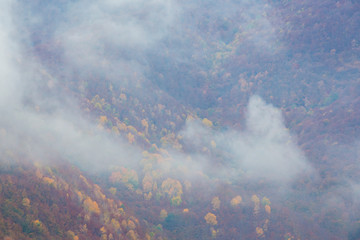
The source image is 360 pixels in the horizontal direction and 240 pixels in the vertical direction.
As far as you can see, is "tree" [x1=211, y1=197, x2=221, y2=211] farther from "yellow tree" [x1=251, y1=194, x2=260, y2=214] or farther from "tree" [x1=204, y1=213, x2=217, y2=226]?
"yellow tree" [x1=251, y1=194, x2=260, y2=214]

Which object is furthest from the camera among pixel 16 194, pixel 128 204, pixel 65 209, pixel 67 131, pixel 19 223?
pixel 67 131

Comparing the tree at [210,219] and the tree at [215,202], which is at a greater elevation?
the tree at [215,202]

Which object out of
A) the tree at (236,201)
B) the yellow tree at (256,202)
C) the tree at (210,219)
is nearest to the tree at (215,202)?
the tree at (236,201)

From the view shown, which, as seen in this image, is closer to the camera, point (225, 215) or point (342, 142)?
point (225, 215)

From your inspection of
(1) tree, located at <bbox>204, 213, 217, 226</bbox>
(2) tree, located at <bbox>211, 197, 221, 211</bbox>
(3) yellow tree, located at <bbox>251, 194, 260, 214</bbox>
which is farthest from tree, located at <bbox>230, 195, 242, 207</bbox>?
(1) tree, located at <bbox>204, 213, 217, 226</bbox>

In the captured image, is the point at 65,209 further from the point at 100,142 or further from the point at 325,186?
the point at 325,186

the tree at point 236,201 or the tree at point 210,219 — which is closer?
the tree at point 210,219

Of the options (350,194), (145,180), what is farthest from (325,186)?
(145,180)

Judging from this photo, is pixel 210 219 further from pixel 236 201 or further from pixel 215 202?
pixel 236 201

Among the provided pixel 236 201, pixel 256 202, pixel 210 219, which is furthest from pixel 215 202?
pixel 256 202

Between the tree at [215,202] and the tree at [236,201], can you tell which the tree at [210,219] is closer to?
the tree at [215,202]

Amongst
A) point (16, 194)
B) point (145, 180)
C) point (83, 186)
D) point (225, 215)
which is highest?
point (145, 180)
